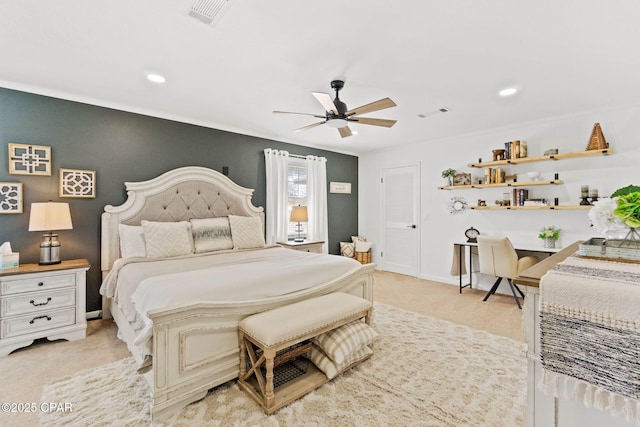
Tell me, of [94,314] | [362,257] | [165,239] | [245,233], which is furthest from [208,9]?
[362,257]

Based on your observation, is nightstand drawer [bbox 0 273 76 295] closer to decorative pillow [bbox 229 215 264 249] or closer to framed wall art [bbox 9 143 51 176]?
framed wall art [bbox 9 143 51 176]

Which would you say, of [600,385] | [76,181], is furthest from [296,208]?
[600,385]

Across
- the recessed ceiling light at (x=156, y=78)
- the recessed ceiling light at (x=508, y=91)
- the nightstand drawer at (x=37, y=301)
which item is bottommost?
the nightstand drawer at (x=37, y=301)

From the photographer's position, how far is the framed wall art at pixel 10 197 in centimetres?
281

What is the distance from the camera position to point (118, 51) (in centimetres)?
227

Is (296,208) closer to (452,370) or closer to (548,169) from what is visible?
(452,370)

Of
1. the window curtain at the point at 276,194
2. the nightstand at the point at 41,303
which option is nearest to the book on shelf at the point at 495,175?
the window curtain at the point at 276,194

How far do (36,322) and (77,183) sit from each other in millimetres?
1436

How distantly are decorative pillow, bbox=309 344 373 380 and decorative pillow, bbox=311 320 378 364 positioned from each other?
5 centimetres

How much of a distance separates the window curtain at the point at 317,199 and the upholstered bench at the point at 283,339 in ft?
9.74

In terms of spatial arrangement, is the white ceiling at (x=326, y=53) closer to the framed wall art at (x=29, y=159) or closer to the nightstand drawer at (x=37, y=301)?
the framed wall art at (x=29, y=159)

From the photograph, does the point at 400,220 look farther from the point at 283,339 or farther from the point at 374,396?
the point at 283,339

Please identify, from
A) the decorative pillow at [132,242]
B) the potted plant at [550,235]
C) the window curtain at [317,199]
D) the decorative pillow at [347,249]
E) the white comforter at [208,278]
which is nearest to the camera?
the white comforter at [208,278]

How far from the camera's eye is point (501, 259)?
3.72m
